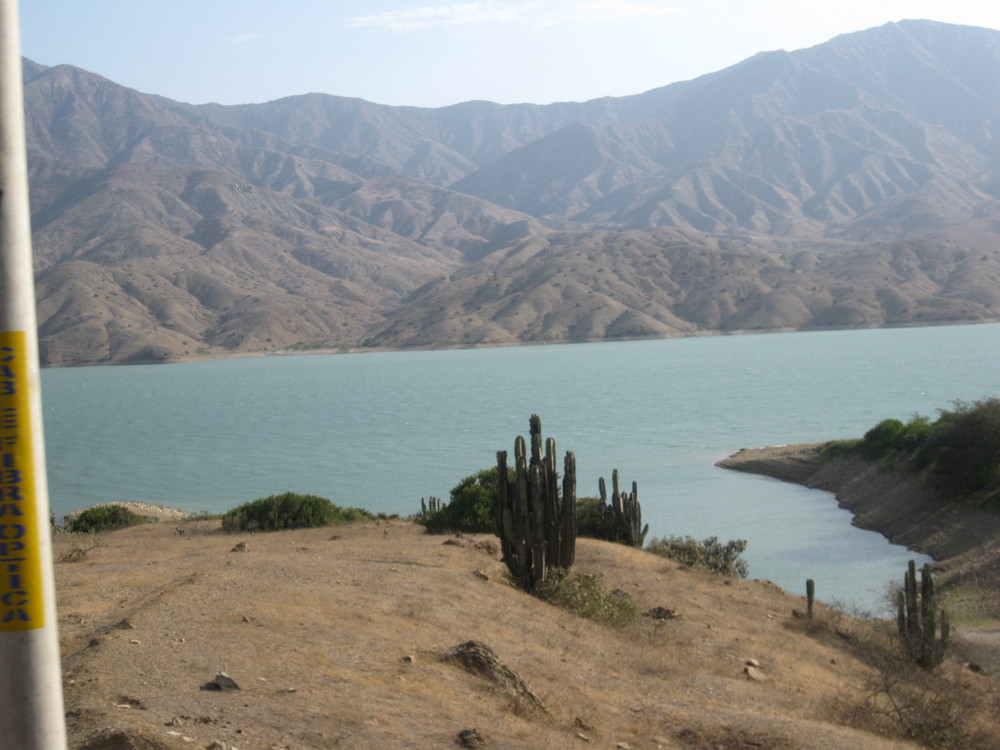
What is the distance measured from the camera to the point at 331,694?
863 cm

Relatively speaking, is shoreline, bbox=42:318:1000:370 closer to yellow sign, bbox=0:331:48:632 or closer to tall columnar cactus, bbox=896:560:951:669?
tall columnar cactus, bbox=896:560:951:669

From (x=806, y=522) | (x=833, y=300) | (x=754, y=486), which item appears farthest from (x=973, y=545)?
(x=833, y=300)

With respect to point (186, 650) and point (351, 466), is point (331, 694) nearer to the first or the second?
point (186, 650)

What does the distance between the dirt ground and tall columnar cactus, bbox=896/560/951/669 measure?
442 millimetres

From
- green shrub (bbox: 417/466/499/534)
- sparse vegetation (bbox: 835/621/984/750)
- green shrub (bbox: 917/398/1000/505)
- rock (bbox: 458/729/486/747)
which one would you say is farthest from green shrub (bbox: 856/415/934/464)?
rock (bbox: 458/729/486/747)

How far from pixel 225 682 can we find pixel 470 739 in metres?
2.16

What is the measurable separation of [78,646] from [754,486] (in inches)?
1451

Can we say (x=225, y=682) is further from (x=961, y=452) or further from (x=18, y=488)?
(x=961, y=452)

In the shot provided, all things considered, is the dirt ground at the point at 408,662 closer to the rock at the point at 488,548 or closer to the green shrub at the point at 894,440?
the rock at the point at 488,548

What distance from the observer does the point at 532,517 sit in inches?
628

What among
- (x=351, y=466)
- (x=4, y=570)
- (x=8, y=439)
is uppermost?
(x=8, y=439)

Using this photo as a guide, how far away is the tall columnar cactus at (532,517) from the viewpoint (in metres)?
15.9

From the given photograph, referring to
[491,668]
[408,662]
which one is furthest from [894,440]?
[408,662]

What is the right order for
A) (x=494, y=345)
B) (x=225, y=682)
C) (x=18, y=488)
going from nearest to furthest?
(x=18, y=488) < (x=225, y=682) < (x=494, y=345)
